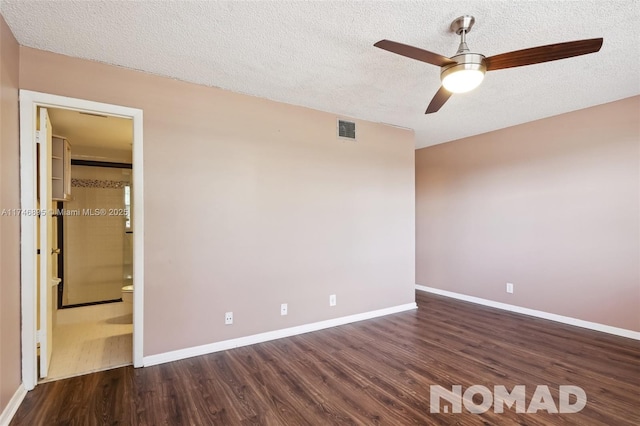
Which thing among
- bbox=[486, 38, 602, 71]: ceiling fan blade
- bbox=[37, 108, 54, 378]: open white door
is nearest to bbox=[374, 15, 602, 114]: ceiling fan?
bbox=[486, 38, 602, 71]: ceiling fan blade

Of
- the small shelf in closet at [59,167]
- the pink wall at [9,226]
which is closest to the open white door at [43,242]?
the pink wall at [9,226]

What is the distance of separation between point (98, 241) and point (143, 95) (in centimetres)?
354

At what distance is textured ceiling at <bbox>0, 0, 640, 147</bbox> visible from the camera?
188 centimetres

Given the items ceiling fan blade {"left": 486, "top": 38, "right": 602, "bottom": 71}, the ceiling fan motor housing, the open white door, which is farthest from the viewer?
the open white door

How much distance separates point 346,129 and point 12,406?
12.4ft

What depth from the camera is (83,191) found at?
5008 millimetres

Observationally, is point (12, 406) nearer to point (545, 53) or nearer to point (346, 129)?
point (346, 129)

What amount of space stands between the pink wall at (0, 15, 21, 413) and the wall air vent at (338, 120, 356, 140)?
2.90m

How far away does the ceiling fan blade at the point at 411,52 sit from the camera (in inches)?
67.8

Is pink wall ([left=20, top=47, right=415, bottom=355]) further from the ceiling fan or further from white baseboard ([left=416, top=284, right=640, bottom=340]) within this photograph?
the ceiling fan

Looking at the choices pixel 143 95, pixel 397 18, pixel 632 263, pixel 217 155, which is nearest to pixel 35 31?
pixel 143 95

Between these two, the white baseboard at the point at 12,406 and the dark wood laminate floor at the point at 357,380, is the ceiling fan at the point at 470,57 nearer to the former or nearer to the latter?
the dark wood laminate floor at the point at 357,380


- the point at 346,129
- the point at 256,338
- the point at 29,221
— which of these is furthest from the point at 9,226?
the point at 346,129

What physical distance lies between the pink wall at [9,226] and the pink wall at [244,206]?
294mm
